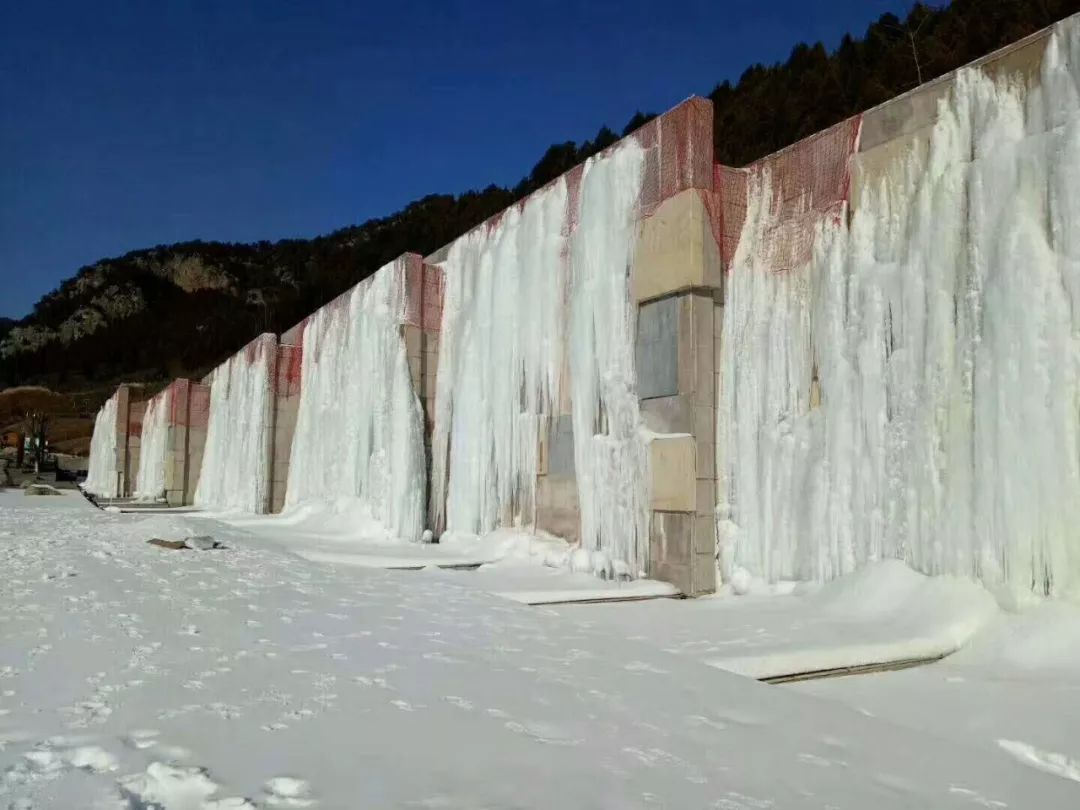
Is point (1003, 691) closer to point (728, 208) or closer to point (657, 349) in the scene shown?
point (657, 349)

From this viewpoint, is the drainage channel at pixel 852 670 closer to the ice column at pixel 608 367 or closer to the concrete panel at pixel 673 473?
the concrete panel at pixel 673 473

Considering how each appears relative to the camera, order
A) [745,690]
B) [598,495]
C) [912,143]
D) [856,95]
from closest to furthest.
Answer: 1. [745,690]
2. [912,143]
3. [598,495]
4. [856,95]

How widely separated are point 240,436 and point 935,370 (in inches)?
625

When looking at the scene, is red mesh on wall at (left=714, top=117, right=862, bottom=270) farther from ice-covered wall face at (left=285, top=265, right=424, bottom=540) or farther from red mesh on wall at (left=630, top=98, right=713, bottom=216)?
ice-covered wall face at (left=285, top=265, right=424, bottom=540)

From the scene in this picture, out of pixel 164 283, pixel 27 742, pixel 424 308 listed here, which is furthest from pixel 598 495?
pixel 164 283

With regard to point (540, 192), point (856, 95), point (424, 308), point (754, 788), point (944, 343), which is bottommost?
point (754, 788)

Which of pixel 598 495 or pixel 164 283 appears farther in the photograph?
pixel 164 283

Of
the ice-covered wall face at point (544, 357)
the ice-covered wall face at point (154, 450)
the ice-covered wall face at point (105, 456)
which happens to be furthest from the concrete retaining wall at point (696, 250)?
the ice-covered wall face at point (105, 456)

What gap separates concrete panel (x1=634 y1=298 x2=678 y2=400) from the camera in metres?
6.75

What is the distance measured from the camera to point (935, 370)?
204 inches

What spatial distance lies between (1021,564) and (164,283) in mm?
106904

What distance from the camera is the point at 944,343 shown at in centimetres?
516

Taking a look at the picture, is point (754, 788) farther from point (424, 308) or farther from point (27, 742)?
point (424, 308)

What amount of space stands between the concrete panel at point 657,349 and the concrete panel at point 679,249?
0.13 meters
